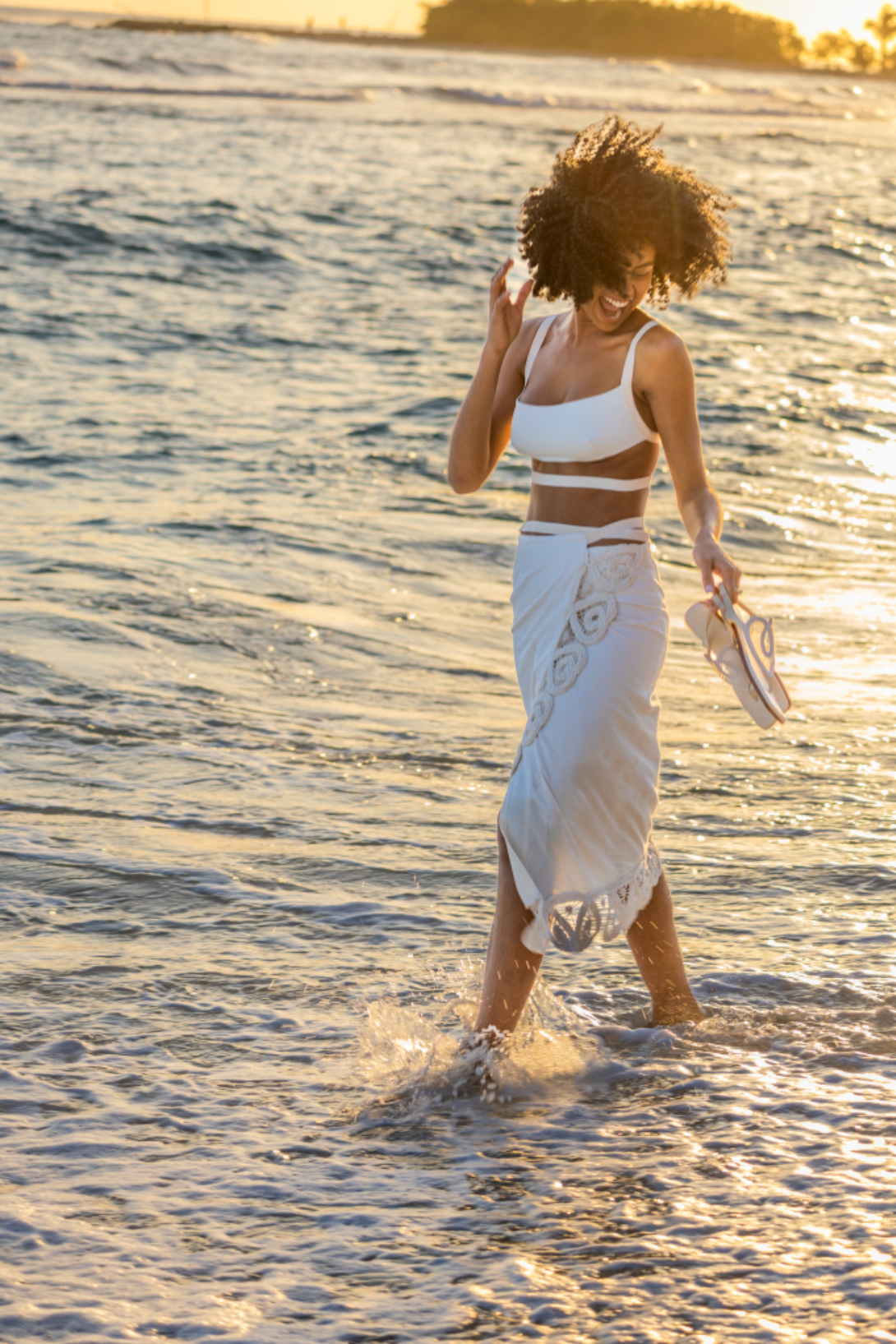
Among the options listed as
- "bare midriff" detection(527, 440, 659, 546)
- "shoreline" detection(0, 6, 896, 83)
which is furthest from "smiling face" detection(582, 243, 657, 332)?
"shoreline" detection(0, 6, 896, 83)

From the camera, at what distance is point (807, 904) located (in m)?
4.88

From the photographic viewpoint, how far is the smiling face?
11.7ft

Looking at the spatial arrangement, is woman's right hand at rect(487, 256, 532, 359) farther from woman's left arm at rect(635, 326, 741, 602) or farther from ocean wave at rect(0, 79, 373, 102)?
ocean wave at rect(0, 79, 373, 102)

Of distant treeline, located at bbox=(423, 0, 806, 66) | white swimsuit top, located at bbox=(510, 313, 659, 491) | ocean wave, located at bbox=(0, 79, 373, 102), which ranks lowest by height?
white swimsuit top, located at bbox=(510, 313, 659, 491)

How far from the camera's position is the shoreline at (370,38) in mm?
86938

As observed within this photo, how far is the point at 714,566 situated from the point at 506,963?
41.3 inches

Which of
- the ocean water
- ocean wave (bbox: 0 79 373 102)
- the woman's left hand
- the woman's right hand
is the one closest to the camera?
the ocean water

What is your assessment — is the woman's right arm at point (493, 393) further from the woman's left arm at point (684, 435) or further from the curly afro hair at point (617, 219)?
the woman's left arm at point (684, 435)

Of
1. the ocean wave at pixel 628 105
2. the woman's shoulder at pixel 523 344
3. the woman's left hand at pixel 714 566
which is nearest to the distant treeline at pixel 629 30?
the ocean wave at pixel 628 105

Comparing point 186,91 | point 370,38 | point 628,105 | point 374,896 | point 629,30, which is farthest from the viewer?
point 629,30

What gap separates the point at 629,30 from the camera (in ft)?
436

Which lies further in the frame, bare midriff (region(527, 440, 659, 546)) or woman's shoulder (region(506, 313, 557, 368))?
woman's shoulder (region(506, 313, 557, 368))

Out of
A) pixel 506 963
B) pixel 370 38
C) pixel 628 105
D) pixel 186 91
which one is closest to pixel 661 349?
pixel 506 963

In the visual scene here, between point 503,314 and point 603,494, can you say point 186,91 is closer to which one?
point 503,314
